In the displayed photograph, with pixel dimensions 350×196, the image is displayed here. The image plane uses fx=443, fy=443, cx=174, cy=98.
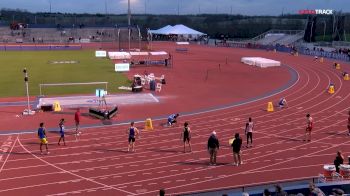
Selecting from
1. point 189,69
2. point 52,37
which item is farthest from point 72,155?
point 52,37

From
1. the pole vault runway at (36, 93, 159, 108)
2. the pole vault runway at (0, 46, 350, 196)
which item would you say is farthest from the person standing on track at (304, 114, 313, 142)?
the pole vault runway at (36, 93, 159, 108)

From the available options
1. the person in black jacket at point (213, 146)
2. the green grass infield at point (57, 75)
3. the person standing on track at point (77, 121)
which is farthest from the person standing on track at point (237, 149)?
the green grass infield at point (57, 75)

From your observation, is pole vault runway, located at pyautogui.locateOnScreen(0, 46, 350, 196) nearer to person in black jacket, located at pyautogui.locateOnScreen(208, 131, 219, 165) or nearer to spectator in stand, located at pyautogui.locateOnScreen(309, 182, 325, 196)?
person in black jacket, located at pyautogui.locateOnScreen(208, 131, 219, 165)

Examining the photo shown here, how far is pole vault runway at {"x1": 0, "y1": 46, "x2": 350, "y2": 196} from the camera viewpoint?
49.2ft

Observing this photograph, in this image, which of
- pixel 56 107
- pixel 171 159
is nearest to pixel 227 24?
pixel 56 107

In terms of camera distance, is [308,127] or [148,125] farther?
[148,125]

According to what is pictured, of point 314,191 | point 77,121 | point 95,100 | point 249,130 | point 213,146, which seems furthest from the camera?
point 95,100

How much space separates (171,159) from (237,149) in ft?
9.06

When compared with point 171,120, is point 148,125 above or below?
below

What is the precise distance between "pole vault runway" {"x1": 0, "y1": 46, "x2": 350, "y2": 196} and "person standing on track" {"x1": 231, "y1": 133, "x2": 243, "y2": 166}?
304mm

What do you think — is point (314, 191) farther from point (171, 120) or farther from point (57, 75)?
point (57, 75)

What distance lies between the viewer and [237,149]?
54.7 feet

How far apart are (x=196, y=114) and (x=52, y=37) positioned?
8544cm

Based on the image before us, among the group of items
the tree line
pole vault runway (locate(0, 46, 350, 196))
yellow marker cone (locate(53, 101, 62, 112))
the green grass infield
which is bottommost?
pole vault runway (locate(0, 46, 350, 196))
